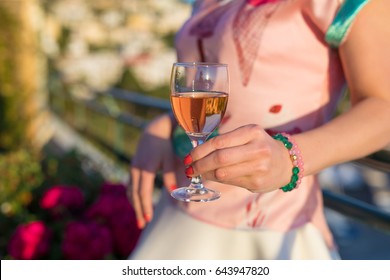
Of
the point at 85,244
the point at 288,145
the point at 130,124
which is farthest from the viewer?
Answer: the point at 130,124

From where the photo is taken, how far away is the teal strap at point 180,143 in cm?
177

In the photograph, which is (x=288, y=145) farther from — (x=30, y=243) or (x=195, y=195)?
(x=30, y=243)

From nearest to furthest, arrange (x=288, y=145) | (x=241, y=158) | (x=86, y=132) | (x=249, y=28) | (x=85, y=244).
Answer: (x=241, y=158), (x=288, y=145), (x=249, y=28), (x=85, y=244), (x=86, y=132)

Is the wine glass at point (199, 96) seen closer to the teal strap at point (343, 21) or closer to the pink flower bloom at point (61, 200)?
the teal strap at point (343, 21)

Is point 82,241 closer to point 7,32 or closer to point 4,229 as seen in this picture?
point 4,229

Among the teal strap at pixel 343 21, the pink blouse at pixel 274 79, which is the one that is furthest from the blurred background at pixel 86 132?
the teal strap at pixel 343 21

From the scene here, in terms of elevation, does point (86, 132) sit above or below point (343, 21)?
below

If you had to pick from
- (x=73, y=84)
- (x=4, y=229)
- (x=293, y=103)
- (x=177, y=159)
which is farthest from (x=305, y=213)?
(x=73, y=84)

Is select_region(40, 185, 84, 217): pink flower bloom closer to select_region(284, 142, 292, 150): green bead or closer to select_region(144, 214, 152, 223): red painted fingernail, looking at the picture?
select_region(144, 214, 152, 223): red painted fingernail

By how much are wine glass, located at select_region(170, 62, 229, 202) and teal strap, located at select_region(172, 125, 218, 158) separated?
399mm

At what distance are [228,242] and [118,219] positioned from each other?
1.74 metres

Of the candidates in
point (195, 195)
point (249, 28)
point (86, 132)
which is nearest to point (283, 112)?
point (249, 28)

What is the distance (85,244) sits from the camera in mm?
3107

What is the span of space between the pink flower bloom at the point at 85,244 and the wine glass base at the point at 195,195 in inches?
68.9
